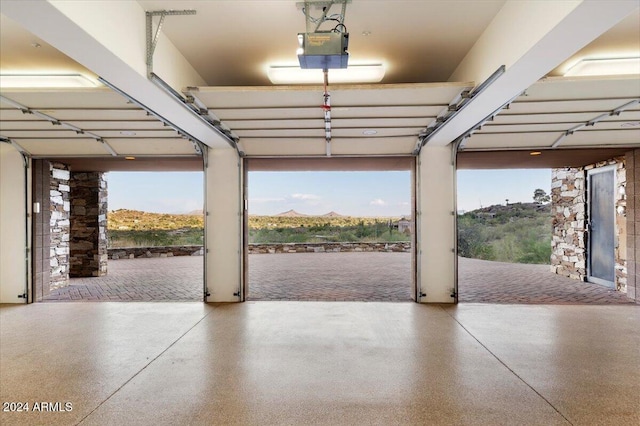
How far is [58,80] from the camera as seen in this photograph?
146 inches

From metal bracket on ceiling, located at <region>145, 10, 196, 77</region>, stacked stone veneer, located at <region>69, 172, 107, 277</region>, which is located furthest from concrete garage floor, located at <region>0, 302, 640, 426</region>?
stacked stone veneer, located at <region>69, 172, 107, 277</region>

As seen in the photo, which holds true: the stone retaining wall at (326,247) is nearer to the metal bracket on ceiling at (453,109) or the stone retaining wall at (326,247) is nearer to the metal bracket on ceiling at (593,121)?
the metal bracket on ceiling at (453,109)

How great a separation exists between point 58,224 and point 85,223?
1.12 meters

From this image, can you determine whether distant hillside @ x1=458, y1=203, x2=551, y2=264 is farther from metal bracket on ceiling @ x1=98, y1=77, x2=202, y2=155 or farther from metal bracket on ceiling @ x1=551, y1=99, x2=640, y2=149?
metal bracket on ceiling @ x1=98, y1=77, x2=202, y2=155

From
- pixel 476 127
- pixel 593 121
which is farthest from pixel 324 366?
pixel 593 121

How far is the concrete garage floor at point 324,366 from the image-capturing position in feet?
8.37

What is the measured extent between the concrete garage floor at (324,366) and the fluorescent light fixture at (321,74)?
2.91m

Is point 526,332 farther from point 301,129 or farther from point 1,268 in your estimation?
point 1,268

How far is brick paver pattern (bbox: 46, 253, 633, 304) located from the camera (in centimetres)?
626

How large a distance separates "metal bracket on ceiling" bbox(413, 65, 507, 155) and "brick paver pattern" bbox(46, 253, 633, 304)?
267 centimetres

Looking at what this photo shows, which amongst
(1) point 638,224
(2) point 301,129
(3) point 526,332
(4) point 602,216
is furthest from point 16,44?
(4) point 602,216

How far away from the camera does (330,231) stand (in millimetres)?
18094

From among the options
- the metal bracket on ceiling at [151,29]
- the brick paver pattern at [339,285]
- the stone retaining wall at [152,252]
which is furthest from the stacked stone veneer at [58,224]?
the metal bracket on ceiling at [151,29]

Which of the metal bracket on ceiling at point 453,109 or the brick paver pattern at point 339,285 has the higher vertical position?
the metal bracket on ceiling at point 453,109
